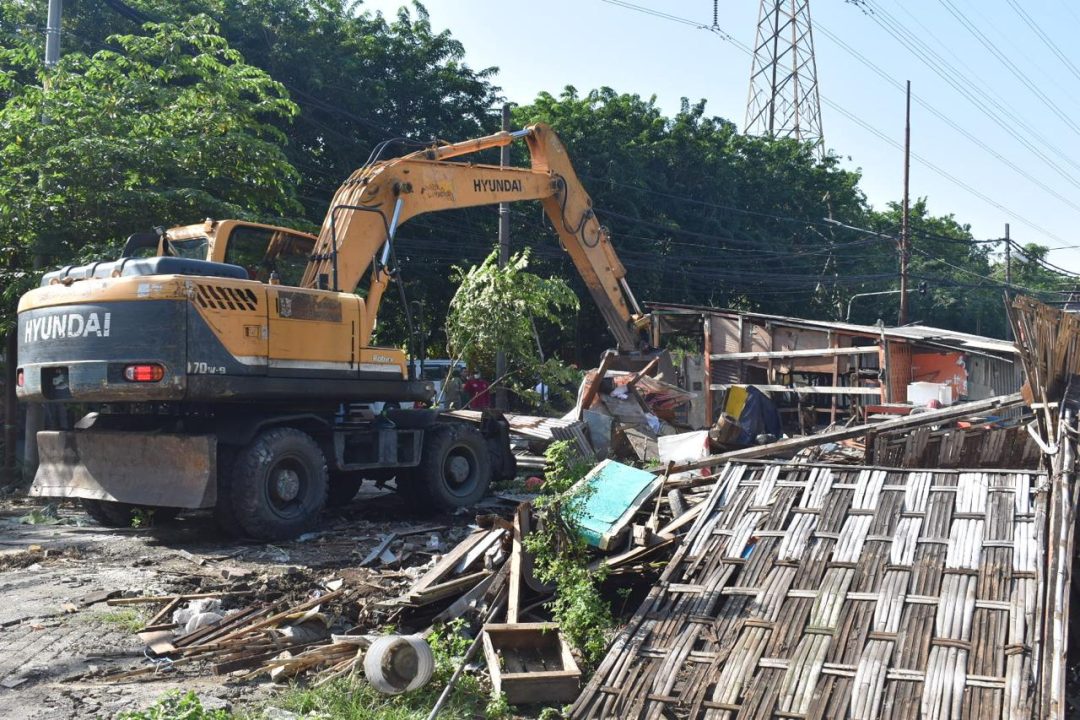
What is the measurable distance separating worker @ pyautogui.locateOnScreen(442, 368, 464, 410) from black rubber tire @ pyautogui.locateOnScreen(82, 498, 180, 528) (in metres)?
6.96

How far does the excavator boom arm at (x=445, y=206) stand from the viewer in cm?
1120

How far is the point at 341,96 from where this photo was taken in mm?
25016

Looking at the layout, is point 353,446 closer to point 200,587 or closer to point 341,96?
point 200,587

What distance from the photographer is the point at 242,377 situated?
9477 millimetres

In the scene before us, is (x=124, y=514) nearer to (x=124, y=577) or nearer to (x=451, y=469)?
(x=124, y=577)

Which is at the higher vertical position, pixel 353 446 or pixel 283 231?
pixel 283 231

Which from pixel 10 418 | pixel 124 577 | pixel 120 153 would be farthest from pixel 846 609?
pixel 10 418

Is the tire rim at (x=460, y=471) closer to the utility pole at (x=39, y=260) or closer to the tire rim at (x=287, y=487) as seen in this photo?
the tire rim at (x=287, y=487)

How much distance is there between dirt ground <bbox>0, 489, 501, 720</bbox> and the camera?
5723 mm

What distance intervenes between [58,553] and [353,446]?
323 centimetres

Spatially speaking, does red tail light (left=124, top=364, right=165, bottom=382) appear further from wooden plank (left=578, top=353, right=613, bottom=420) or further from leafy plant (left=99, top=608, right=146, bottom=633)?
wooden plank (left=578, top=353, right=613, bottom=420)

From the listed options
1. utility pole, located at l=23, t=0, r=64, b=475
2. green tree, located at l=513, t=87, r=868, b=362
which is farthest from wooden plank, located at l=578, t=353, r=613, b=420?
green tree, located at l=513, t=87, r=868, b=362

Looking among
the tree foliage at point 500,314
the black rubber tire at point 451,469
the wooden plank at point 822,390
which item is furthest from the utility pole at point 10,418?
the wooden plank at point 822,390

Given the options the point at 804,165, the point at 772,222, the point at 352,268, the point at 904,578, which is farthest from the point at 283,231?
the point at 804,165
